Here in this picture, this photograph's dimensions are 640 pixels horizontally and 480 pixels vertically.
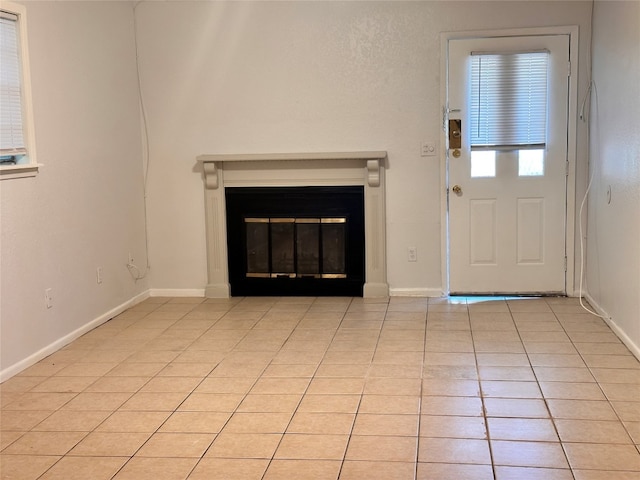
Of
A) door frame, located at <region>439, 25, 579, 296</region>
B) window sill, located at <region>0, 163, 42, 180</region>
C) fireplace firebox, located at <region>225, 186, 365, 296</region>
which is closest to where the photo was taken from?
window sill, located at <region>0, 163, 42, 180</region>

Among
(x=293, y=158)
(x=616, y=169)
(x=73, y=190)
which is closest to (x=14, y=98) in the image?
(x=73, y=190)

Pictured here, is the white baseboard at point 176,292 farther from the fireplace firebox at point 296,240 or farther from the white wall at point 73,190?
the fireplace firebox at point 296,240

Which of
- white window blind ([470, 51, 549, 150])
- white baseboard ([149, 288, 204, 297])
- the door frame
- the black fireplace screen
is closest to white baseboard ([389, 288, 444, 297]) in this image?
the door frame

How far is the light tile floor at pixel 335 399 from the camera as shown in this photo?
2805mm

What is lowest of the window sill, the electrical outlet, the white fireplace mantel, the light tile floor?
the light tile floor

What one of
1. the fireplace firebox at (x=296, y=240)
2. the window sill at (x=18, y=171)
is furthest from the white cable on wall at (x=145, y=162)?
the window sill at (x=18, y=171)

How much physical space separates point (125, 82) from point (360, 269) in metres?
2.33

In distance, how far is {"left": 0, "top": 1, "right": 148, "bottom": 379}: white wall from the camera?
410cm

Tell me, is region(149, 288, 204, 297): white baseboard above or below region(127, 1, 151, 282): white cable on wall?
below

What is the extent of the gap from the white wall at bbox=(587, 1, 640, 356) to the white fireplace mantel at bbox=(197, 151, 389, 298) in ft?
5.08

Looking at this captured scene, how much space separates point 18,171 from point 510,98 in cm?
344

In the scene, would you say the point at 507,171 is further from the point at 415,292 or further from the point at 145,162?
the point at 145,162

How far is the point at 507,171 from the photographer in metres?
5.44

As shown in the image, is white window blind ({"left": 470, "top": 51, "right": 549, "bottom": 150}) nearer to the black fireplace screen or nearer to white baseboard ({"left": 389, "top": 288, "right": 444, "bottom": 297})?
white baseboard ({"left": 389, "top": 288, "right": 444, "bottom": 297})
